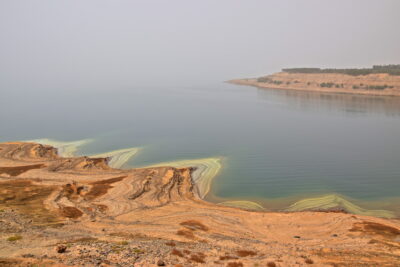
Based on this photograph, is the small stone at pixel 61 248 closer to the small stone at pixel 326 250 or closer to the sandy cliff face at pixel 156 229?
the sandy cliff face at pixel 156 229

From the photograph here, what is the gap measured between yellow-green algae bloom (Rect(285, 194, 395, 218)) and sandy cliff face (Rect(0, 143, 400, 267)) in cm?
348

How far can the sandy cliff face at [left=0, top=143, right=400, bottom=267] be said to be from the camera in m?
19.4

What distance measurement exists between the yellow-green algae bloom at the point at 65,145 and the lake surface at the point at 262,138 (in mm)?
2967

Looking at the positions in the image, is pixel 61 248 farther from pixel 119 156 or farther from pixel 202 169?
pixel 119 156

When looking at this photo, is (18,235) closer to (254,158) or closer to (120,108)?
(254,158)

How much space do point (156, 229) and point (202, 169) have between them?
2337 cm

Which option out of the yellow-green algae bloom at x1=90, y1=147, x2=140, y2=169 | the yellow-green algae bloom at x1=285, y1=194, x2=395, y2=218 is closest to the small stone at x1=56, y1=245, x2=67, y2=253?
the yellow-green algae bloom at x1=285, y1=194, x2=395, y2=218

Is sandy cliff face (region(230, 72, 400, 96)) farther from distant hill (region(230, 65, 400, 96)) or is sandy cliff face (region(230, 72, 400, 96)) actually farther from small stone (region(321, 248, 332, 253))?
small stone (region(321, 248, 332, 253))

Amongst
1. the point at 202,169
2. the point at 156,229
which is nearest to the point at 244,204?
the point at 156,229

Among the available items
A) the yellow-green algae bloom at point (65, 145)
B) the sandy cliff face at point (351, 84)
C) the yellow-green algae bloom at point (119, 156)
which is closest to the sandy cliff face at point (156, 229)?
the yellow-green algae bloom at point (119, 156)

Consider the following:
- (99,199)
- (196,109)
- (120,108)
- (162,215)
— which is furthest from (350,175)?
(120,108)

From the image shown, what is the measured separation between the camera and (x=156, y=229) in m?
26.2

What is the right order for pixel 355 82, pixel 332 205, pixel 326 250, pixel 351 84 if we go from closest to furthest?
pixel 326 250 < pixel 332 205 < pixel 355 82 < pixel 351 84

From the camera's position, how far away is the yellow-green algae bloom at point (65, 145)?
6016 centimetres
